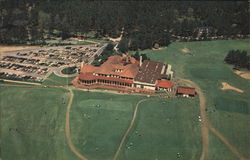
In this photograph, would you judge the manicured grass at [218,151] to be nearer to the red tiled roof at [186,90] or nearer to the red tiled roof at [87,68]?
the red tiled roof at [186,90]

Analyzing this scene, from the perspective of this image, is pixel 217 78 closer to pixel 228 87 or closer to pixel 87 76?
pixel 228 87

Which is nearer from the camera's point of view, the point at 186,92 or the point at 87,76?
the point at 186,92

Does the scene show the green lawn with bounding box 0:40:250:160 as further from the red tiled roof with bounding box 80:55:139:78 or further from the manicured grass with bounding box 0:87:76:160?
the red tiled roof with bounding box 80:55:139:78

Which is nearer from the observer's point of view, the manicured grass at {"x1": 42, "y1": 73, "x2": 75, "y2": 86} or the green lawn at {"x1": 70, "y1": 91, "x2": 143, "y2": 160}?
the green lawn at {"x1": 70, "y1": 91, "x2": 143, "y2": 160}

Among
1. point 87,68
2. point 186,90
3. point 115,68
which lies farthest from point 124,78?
point 186,90

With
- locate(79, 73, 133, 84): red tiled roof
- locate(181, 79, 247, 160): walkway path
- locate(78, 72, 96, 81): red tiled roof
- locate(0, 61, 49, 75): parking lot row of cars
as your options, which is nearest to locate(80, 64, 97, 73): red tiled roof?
locate(78, 72, 96, 81): red tiled roof

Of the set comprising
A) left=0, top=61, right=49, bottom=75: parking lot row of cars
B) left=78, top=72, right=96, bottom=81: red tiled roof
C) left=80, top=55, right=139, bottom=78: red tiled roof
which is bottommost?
left=0, top=61, right=49, bottom=75: parking lot row of cars
